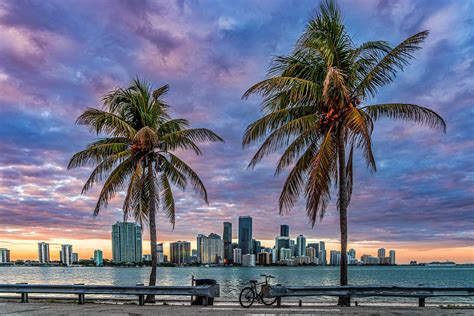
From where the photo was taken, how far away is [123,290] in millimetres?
15102

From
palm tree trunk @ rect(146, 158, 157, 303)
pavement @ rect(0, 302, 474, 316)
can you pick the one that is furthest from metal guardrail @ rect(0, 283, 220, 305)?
palm tree trunk @ rect(146, 158, 157, 303)

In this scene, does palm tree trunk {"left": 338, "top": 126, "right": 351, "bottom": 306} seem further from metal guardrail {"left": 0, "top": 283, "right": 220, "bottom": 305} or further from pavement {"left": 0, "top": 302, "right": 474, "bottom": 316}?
metal guardrail {"left": 0, "top": 283, "right": 220, "bottom": 305}

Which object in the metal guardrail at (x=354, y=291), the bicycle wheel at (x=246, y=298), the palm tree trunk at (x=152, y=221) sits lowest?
the bicycle wheel at (x=246, y=298)

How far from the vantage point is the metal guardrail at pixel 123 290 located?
47.4 ft

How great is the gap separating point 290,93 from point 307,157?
2593 mm

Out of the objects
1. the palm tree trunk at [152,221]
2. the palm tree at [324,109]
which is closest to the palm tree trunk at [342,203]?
the palm tree at [324,109]

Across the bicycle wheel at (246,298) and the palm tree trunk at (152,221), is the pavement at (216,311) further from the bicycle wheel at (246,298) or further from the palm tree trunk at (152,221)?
the palm tree trunk at (152,221)

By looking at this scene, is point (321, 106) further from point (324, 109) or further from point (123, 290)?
point (123, 290)

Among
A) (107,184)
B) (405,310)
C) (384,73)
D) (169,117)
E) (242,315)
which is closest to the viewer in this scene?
(242,315)

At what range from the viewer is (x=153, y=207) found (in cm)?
1906

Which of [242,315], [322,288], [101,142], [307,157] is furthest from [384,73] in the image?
[101,142]

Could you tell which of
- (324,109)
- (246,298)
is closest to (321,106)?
(324,109)

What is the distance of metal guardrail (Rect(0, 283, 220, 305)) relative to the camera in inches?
569

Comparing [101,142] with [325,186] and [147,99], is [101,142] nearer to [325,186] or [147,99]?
[147,99]
